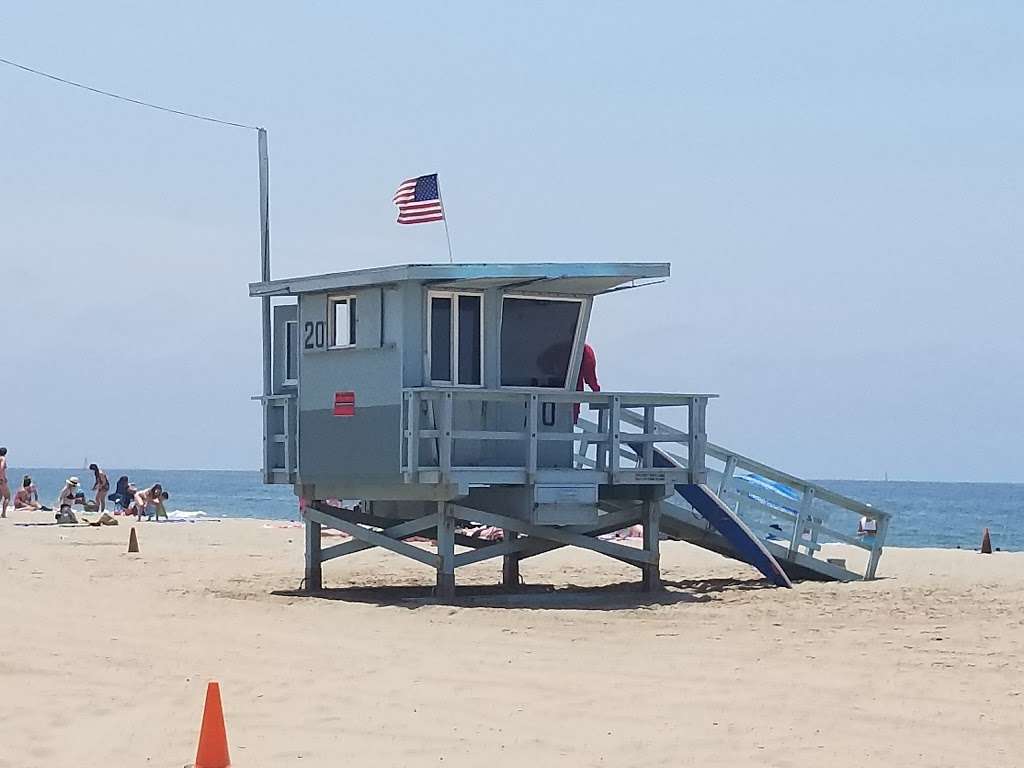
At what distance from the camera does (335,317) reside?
19.7 metres

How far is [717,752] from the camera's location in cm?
980

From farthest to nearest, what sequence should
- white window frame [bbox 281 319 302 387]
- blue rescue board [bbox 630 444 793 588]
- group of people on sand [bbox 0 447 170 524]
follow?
group of people on sand [bbox 0 447 170 524] < white window frame [bbox 281 319 302 387] < blue rescue board [bbox 630 444 793 588]

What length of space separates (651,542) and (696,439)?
1.50 m

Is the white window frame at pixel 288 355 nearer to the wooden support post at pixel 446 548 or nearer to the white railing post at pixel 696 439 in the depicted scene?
the wooden support post at pixel 446 548

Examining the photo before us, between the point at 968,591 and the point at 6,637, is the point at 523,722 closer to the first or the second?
the point at 6,637

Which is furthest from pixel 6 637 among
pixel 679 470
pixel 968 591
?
pixel 968 591

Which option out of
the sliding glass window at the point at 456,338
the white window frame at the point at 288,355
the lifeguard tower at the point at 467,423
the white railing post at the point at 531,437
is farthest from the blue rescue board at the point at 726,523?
the white window frame at the point at 288,355

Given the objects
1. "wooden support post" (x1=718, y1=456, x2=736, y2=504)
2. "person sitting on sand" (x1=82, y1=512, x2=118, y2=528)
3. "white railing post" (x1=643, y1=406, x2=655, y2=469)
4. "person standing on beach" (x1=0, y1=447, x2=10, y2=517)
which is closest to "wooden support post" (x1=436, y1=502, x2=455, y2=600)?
"white railing post" (x1=643, y1=406, x2=655, y2=469)

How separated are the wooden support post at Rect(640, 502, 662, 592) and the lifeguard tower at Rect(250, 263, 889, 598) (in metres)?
0.02

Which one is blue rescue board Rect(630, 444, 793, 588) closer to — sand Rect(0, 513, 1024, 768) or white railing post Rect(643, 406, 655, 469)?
sand Rect(0, 513, 1024, 768)

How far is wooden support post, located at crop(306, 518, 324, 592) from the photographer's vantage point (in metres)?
20.7

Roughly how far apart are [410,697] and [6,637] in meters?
4.48

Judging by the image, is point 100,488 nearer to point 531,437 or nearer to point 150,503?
point 150,503

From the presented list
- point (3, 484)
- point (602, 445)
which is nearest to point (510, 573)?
point (602, 445)
